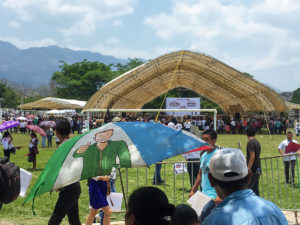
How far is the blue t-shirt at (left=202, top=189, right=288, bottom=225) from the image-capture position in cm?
211

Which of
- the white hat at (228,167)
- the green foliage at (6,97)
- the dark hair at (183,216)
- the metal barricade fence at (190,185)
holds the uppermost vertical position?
the green foliage at (6,97)

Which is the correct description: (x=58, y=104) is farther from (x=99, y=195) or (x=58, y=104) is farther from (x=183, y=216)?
(x=183, y=216)

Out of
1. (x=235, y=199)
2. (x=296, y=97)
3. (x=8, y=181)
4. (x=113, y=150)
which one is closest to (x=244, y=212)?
(x=235, y=199)

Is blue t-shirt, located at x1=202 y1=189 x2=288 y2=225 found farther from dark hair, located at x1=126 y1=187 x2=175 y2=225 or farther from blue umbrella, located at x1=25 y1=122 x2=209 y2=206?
blue umbrella, located at x1=25 y1=122 x2=209 y2=206

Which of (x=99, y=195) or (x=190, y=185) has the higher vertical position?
(x=99, y=195)

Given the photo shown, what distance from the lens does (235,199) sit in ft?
7.26

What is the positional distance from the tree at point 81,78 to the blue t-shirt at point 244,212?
66.2 m

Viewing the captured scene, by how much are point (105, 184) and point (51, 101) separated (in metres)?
42.0

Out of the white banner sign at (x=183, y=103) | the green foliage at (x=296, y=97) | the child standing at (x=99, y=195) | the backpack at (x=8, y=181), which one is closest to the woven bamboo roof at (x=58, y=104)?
the white banner sign at (x=183, y=103)

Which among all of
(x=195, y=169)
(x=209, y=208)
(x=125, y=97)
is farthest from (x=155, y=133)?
(x=125, y=97)

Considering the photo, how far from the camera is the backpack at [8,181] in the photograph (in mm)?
3188

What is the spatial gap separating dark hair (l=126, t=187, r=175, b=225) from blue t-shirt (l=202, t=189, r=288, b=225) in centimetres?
25

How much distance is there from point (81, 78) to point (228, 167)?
67583 mm

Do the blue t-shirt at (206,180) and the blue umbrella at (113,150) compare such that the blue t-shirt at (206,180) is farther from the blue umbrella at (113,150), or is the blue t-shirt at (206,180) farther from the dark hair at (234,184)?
the dark hair at (234,184)
